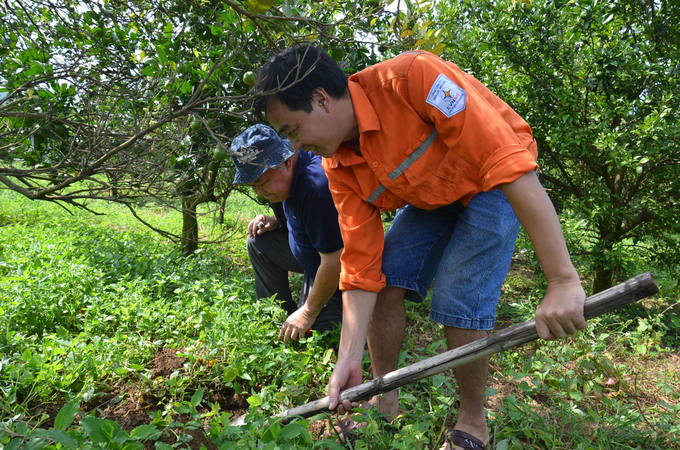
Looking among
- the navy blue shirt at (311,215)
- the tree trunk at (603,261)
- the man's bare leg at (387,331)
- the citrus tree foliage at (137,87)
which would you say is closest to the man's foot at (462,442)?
the man's bare leg at (387,331)

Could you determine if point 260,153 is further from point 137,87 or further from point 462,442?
point 462,442

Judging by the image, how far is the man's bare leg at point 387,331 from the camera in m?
2.06

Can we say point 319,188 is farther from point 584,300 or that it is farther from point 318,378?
point 584,300

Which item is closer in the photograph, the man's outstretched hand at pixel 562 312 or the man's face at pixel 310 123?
the man's outstretched hand at pixel 562 312

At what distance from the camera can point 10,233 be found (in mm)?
4605

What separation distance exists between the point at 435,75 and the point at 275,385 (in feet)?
5.24

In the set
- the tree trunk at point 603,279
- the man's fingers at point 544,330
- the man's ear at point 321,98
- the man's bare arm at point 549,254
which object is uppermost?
the man's ear at point 321,98

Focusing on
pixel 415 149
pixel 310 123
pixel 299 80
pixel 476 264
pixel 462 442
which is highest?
pixel 299 80

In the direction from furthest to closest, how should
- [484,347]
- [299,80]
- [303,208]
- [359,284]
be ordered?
[303,208] → [359,284] → [299,80] → [484,347]

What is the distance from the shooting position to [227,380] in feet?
7.16

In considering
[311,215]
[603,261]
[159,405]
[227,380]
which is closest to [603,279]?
[603,261]

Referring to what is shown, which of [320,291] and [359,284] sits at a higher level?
[359,284]

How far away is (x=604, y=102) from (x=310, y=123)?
274 centimetres

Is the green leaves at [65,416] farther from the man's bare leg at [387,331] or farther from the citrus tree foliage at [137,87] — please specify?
the citrus tree foliage at [137,87]
